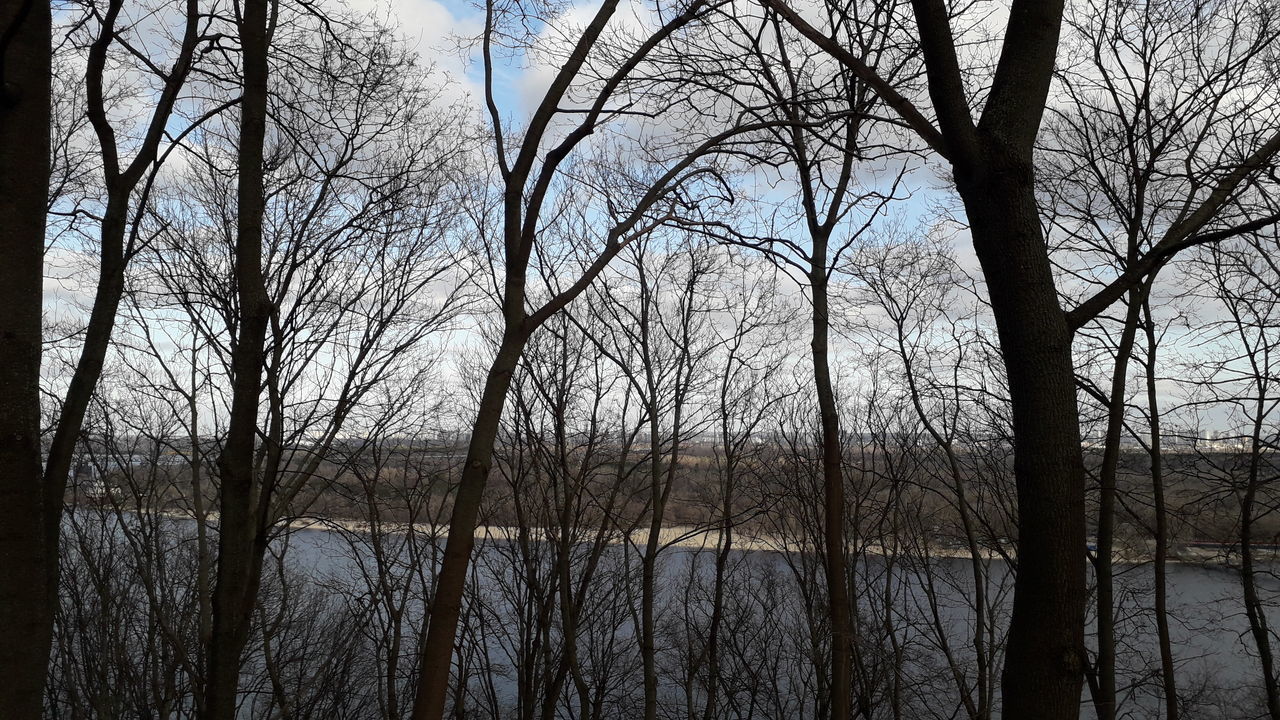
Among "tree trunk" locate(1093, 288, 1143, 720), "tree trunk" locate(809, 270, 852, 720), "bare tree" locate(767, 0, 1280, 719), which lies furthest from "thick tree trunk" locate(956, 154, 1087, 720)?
"tree trunk" locate(1093, 288, 1143, 720)

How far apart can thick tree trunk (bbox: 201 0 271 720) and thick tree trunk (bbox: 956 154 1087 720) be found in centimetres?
256

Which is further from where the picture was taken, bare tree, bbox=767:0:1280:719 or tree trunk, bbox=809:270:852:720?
tree trunk, bbox=809:270:852:720

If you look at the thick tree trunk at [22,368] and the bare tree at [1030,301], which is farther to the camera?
the bare tree at [1030,301]

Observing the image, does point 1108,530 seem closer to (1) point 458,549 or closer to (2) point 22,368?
(1) point 458,549

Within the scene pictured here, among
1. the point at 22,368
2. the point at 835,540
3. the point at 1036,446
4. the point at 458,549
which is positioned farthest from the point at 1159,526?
the point at 22,368

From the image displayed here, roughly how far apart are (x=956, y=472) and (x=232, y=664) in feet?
29.6

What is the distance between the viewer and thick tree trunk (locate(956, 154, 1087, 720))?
2197 mm

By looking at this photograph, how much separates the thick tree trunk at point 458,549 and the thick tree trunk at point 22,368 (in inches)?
38.1

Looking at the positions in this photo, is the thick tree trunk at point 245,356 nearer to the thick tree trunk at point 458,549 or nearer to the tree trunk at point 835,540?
the thick tree trunk at point 458,549

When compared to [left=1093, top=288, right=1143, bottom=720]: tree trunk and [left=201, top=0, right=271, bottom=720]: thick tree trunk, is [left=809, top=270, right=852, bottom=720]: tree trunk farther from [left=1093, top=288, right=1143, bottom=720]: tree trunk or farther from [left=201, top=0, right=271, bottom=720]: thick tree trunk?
[left=1093, top=288, right=1143, bottom=720]: tree trunk

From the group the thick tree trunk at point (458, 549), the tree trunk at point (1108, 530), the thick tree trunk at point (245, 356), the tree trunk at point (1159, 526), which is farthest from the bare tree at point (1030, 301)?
the tree trunk at point (1159, 526)

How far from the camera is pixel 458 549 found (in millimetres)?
2510

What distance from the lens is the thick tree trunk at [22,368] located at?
1.94 metres

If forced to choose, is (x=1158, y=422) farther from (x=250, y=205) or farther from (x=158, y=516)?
(x=158, y=516)
